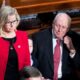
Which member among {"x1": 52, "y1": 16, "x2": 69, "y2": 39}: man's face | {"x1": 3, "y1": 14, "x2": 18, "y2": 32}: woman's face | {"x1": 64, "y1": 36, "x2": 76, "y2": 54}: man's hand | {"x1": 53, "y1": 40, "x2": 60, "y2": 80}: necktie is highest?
{"x1": 3, "y1": 14, "x2": 18, "y2": 32}: woman's face

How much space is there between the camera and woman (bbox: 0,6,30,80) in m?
2.76

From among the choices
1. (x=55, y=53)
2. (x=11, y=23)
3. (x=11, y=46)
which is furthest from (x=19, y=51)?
(x=55, y=53)

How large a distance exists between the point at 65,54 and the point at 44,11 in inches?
20.8

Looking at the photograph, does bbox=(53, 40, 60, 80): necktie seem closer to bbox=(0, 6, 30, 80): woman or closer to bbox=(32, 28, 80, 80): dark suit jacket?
bbox=(32, 28, 80, 80): dark suit jacket

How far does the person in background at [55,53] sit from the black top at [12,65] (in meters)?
0.25

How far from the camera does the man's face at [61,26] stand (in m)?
2.97

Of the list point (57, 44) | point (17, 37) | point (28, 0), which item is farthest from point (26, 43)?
→ point (28, 0)

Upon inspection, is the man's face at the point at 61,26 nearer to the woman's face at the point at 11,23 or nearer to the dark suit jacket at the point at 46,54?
the dark suit jacket at the point at 46,54

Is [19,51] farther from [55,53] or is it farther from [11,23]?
[55,53]

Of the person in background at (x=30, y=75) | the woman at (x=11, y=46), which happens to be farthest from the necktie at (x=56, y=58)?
the person in background at (x=30, y=75)

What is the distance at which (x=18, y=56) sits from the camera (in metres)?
2.86

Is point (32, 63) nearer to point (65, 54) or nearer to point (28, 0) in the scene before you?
point (65, 54)

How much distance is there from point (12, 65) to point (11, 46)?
167 millimetres

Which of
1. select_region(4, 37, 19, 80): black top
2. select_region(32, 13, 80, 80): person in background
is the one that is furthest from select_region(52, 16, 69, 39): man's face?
select_region(4, 37, 19, 80): black top
